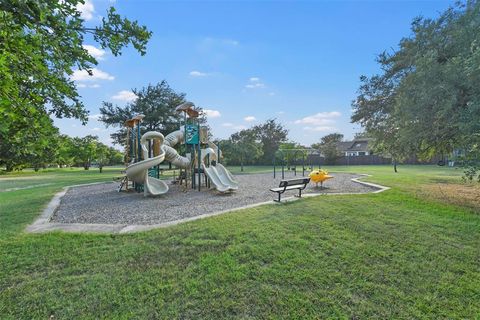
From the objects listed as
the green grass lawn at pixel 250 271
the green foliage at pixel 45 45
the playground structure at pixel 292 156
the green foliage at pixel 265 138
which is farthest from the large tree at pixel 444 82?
the green foliage at pixel 265 138

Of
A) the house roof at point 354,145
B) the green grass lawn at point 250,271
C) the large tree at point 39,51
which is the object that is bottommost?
the green grass lawn at point 250,271

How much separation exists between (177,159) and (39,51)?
10367 millimetres

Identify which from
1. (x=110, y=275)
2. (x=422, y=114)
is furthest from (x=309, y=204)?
(x=110, y=275)

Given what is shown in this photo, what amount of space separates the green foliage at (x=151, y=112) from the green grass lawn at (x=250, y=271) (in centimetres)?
2979

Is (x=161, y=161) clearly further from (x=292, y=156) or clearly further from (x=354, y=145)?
(x=354, y=145)

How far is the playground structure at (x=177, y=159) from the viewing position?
10.5 m

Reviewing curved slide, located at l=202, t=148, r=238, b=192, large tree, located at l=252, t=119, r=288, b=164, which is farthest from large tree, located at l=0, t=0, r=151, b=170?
large tree, located at l=252, t=119, r=288, b=164

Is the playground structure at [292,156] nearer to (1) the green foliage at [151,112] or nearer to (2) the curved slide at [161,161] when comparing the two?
(2) the curved slide at [161,161]

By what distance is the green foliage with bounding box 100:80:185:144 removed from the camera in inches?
1352

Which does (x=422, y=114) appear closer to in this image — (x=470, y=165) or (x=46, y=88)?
(x=470, y=165)

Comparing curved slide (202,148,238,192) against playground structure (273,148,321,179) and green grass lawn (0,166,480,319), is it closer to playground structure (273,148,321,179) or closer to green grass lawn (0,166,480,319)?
green grass lawn (0,166,480,319)

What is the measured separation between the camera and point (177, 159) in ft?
41.5

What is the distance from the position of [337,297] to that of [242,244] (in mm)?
1764

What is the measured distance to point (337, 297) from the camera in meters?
3.13
